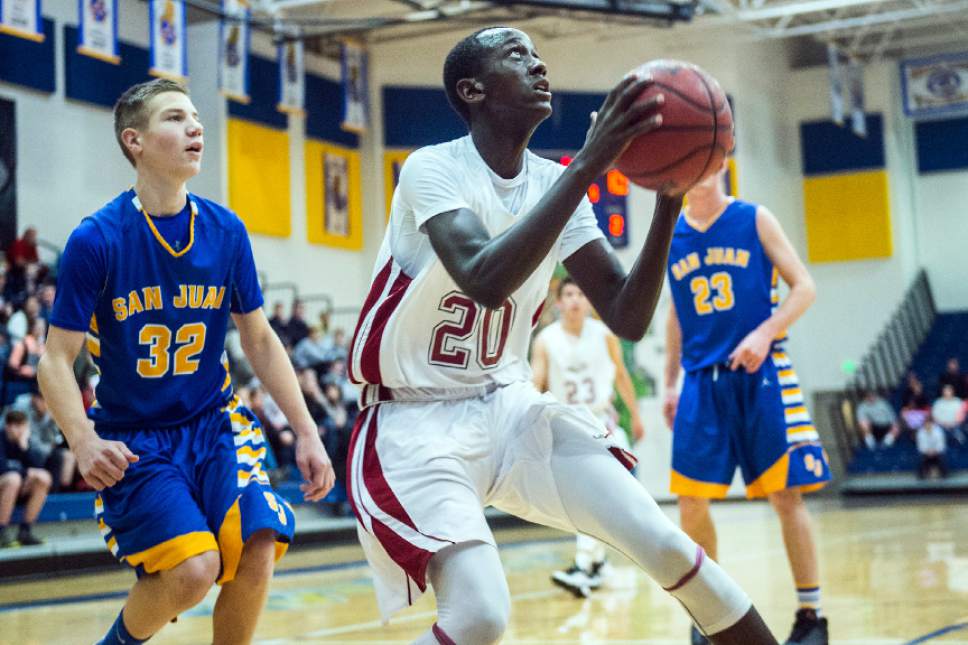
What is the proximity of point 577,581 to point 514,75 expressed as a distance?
4.48 m

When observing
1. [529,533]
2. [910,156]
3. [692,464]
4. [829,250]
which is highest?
[910,156]

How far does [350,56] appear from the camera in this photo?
18844 mm

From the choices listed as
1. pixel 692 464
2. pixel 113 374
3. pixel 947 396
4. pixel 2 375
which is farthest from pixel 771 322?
pixel 947 396

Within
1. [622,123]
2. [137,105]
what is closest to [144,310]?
[137,105]

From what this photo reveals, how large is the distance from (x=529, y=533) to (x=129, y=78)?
28.4ft

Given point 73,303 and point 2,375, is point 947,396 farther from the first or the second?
point 73,303

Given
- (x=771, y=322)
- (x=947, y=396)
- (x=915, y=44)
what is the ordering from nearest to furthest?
(x=771, y=322) < (x=947, y=396) < (x=915, y=44)

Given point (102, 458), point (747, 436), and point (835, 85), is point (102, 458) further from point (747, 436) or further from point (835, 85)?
point (835, 85)

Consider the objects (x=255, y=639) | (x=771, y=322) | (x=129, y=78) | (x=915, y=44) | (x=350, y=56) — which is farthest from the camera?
(x=915, y=44)

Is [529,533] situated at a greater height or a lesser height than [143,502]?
lesser

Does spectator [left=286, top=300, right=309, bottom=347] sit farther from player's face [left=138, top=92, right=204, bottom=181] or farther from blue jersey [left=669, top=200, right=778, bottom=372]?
player's face [left=138, top=92, right=204, bottom=181]

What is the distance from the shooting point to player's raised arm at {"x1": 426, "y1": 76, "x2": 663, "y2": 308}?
2.49m

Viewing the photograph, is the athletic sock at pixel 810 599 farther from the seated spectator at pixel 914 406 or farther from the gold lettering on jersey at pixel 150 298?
the seated spectator at pixel 914 406

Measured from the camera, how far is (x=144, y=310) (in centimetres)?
345
